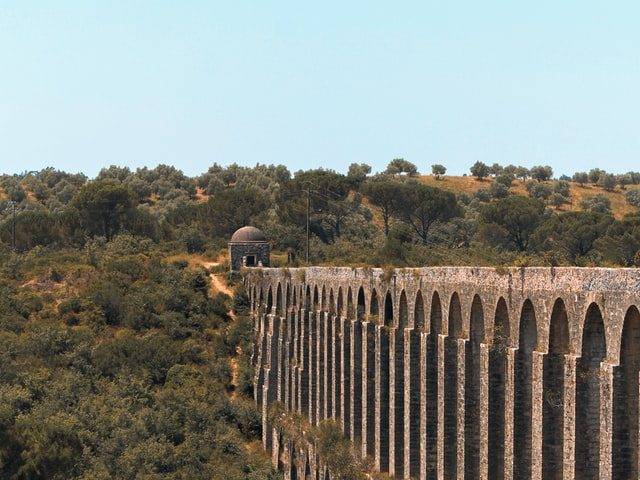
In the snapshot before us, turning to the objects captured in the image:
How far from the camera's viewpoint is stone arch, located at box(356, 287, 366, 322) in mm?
45562

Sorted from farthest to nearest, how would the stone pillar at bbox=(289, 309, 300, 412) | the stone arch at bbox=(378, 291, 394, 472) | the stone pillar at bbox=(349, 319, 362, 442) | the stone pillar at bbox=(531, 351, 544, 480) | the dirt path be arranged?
the dirt path, the stone pillar at bbox=(289, 309, 300, 412), the stone pillar at bbox=(349, 319, 362, 442), the stone arch at bbox=(378, 291, 394, 472), the stone pillar at bbox=(531, 351, 544, 480)

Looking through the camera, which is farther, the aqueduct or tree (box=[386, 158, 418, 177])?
tree (box=[386, 158, 418, 177])

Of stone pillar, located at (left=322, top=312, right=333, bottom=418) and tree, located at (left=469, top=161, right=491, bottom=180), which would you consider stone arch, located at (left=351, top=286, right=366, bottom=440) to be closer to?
stone pillar, located at (left=322, top=312, right=333, bottom=418)

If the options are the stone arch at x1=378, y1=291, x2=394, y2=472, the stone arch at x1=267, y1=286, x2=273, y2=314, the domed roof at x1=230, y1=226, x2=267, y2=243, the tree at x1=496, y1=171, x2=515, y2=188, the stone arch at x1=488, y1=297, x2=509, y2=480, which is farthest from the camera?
the tree at x1=496, y1=171, x2=515, y2=188

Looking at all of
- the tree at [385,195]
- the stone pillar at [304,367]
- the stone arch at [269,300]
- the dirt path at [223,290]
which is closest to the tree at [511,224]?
the tree at [385,195]

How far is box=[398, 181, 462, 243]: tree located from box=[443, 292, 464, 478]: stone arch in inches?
2874

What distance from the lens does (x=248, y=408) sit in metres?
61.7

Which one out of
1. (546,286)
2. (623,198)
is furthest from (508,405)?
(623,198)

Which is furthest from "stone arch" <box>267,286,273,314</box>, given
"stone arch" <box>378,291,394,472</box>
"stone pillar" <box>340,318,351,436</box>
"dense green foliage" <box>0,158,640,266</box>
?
"stone arch" <box>378,291,394,472</box>

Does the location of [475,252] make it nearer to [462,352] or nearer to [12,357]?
[12,357]

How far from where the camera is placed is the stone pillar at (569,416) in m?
26.8

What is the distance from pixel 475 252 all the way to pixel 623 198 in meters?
61.8

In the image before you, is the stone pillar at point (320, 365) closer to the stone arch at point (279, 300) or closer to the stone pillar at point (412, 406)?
the stone arch at point (279, 300)

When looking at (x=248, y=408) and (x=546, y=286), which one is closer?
(x=546, y=286)
